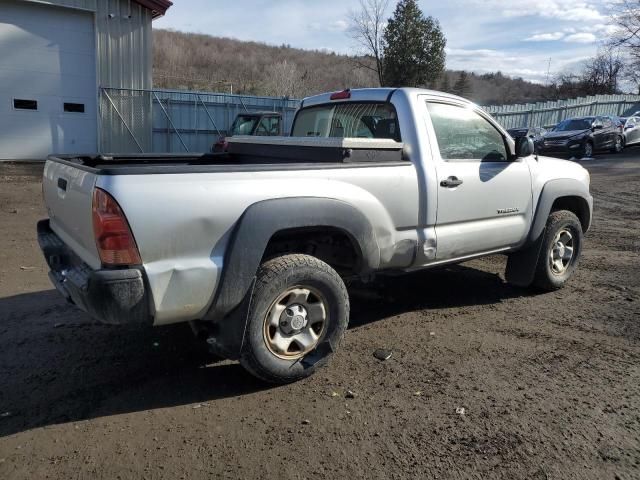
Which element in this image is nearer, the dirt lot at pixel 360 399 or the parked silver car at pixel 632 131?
the dirt lot at pixel 360 399

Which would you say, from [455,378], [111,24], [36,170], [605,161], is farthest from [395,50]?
[455,378]

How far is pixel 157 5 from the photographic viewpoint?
16469mm

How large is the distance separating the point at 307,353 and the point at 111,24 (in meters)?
15.2

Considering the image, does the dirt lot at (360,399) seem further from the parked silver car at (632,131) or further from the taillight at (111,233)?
the parked silver car at (632,131)

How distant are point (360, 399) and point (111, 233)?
5.86 ft

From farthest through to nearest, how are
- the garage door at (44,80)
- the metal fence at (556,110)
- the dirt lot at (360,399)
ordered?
the metal fence at (556,110)
the garage door at (44,80)
the dirt lot at (360,399)

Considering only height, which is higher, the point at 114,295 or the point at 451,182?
the point at 451,182

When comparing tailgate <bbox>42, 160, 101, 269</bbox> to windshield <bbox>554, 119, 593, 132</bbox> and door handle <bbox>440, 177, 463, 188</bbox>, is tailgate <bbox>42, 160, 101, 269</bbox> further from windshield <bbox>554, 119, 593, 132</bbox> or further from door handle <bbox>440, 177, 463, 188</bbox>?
windshield <bbox>554, 119, 593, 132</bbox>

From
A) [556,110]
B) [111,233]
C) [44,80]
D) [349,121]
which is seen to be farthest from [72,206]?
[556,110]

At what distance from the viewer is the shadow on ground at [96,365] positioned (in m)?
→ 3.34

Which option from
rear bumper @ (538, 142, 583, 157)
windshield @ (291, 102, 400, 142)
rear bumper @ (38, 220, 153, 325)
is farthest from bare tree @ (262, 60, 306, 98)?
rear bumper @ (38, 220, 153, 325)

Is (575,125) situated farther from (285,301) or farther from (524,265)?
(285,301)

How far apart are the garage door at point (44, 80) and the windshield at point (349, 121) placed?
1269 centimetres

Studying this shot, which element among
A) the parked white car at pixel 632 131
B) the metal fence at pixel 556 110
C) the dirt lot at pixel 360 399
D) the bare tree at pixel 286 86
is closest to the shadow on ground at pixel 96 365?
the dirt lot at pixel 360 399
